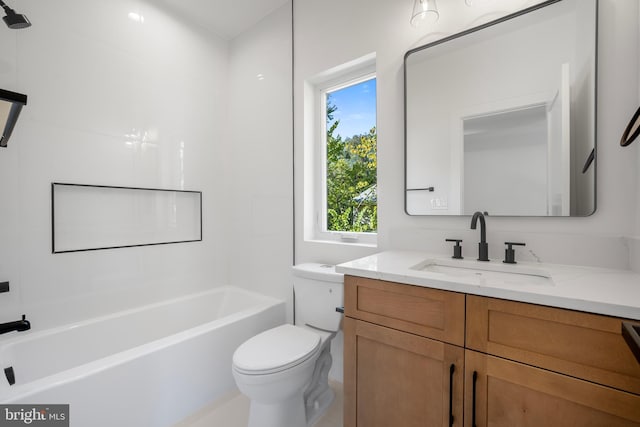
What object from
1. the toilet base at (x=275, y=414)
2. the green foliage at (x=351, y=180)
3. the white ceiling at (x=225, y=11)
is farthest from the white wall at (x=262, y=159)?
the toilet base at (x=275, y=414)

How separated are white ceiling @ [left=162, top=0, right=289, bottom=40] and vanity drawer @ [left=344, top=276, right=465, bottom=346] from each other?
2.16m

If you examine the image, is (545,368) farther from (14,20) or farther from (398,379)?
(14,20)

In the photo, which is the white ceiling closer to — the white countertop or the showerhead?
the showerhead

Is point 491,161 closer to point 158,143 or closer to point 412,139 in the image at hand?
point 412,139

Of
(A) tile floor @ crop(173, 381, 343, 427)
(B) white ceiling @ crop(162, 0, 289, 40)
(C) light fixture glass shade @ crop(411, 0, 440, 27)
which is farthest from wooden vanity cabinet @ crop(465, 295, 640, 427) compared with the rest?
(B) white ceiling @ crop(162, 0, 289, 40)

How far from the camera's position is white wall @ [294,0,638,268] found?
1.06 metres

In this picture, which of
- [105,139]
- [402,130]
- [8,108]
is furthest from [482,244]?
[105,139]

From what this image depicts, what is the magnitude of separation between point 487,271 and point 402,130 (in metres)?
0.85

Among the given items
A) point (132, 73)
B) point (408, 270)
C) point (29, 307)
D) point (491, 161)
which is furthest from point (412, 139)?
point (29, 307)

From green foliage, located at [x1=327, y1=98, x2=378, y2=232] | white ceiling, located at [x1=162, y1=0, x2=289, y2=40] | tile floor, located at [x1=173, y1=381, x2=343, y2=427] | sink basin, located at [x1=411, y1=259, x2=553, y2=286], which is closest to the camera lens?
sink basin, located at [x1=411, y1=259, x2=553, y2=286]

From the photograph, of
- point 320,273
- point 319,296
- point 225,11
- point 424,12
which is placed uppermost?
point 225,11

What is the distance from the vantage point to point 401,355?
3.34 ft

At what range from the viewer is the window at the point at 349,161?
1.88m

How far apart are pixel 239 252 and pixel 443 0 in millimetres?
2243
